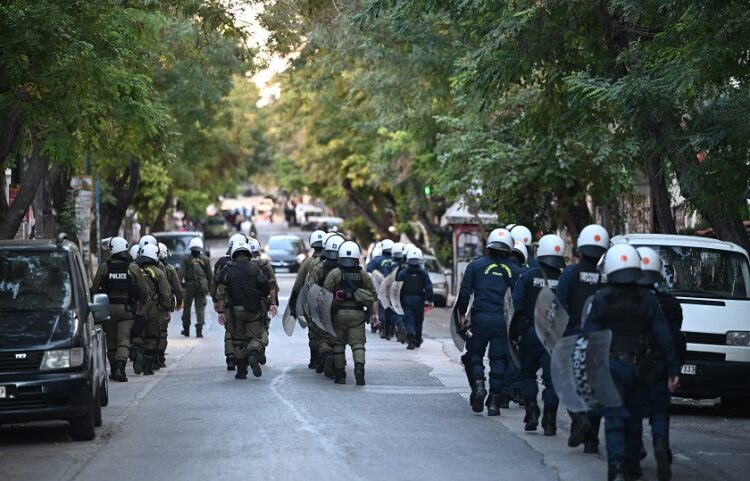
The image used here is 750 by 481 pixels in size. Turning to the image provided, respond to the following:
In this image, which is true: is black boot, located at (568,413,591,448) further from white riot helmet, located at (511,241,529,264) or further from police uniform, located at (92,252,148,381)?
police uniform, located at (92,252,148,381)

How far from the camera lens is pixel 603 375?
9.95 m

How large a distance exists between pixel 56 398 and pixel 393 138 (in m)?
35.5

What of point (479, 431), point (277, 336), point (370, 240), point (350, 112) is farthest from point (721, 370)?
point (370, 240)

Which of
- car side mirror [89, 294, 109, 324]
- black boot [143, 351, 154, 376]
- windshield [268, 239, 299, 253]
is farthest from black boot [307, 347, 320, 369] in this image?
windshield [268, 239, 299, 253]

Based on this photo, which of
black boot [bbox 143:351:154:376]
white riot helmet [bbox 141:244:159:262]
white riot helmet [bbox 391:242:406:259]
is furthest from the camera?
white riot helmet [bbox 391:242:406:259]

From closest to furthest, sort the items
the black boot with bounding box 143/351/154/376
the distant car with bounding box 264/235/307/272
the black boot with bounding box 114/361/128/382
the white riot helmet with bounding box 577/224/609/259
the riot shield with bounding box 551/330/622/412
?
the riot shield with bounding box 551/330/622/412 < the white riot helmet with bounding box 577/224/609/259 < the black boot with bounding box 114/361/128/382 < the black boot with bounding box 143/351/154/376 < the distant car with bounding box 264/235/307/272

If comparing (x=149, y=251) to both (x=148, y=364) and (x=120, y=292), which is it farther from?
(x=148, y=364)

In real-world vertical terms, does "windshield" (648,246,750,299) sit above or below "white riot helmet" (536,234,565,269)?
below

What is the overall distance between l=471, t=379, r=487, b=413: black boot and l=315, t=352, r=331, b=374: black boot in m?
4.49

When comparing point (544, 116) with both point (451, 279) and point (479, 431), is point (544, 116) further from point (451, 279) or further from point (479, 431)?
point (451, 279)

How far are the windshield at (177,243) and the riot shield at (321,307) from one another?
23.5m

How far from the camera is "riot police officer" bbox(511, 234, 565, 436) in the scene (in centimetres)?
1305

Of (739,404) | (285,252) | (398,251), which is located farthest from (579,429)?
(285,252)

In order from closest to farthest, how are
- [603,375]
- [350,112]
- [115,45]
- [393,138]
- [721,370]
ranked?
[603,375], [721,370], [115,45], [393,138], [350,112]
